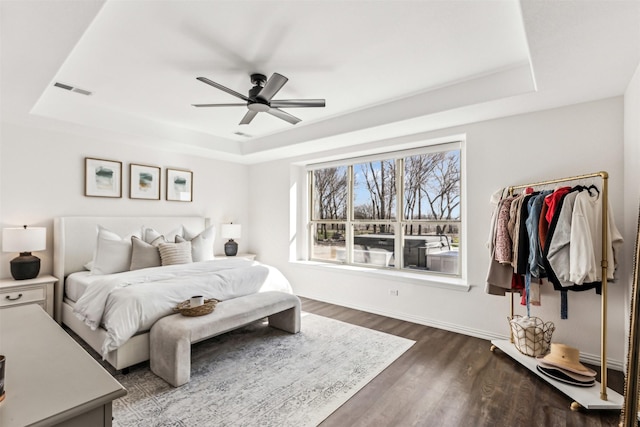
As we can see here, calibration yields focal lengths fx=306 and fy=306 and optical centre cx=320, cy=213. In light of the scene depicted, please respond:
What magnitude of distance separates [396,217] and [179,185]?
11.4 ft

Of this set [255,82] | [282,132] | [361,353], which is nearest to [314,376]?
[361,353]

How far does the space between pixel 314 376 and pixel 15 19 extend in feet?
10.2

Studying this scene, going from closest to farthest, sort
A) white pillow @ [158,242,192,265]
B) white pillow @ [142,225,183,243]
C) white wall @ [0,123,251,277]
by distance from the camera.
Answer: white wall @ [0,123,251,277] < white pillow @ [158,242,192,265] < white pillow @ [142,225,183,243]

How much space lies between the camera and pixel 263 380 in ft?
8.10

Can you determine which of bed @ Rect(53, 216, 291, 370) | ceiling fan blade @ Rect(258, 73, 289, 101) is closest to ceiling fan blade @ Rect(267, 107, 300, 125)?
ceiling fan blade @ Rect(258, 73, 289, 101)

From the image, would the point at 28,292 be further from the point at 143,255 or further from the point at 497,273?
the point at 497,273

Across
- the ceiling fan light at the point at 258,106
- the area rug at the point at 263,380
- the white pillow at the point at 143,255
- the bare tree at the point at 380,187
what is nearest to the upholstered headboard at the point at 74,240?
the white pillow at the point at 143,255

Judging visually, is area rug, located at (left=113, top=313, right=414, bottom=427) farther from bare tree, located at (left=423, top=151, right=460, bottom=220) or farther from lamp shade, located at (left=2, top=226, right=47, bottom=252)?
lamp shade, located at (left=2, top=226, right=47, bottom=252)

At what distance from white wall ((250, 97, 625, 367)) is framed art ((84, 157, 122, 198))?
10.6 ft

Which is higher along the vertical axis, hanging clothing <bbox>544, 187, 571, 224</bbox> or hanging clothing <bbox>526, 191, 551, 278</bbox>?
hanging clothing <bbox>544, 187, 571, 224</bbox>

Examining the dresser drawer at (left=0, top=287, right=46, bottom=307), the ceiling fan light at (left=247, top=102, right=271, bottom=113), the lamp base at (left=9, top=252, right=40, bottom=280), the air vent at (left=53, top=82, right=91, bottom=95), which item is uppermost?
the air vent at (left=53, top=82, right=91, bottom=95)

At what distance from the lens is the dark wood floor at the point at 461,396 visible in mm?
2014

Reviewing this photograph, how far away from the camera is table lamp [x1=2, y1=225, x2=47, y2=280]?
10.6ft

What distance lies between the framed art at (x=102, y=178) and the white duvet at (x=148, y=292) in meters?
1.70
